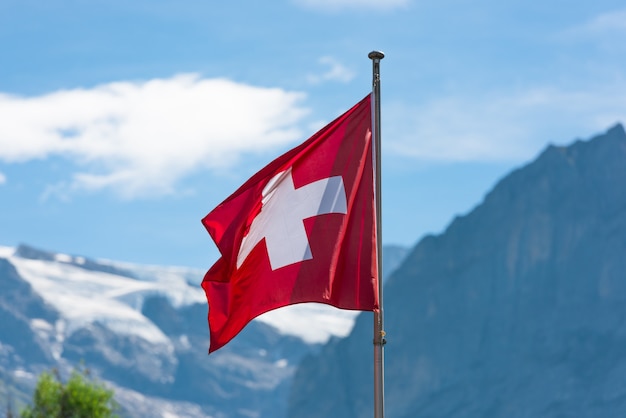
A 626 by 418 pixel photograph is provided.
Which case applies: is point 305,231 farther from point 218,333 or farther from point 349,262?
point 218,333

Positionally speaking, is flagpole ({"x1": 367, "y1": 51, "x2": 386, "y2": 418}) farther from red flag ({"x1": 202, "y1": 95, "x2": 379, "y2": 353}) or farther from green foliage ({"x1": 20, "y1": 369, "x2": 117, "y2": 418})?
green foliage ({"x1": 20, "y1": 369, "x2": 117, "y2": 418})

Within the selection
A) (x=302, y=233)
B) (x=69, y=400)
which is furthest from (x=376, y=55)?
(x=69, y=400)

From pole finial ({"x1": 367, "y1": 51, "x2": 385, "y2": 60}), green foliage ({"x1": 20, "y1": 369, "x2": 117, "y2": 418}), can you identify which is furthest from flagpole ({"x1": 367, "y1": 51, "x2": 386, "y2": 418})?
green foliage ({"x1": 20, "y1": 369, "x2": 117, "y2": 418})

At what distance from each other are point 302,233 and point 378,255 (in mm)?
1421

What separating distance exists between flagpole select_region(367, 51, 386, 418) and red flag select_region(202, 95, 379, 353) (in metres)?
0.13

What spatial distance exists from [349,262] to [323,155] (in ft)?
6.18

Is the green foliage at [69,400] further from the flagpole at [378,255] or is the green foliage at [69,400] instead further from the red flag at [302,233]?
the flagpole at [378,255]

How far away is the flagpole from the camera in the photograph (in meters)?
17.5

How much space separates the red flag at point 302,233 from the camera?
18516 millimetres

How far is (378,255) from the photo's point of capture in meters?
18.3

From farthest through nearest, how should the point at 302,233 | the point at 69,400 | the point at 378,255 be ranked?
the point at 69,400, the point at 302,233, the point at 378,255

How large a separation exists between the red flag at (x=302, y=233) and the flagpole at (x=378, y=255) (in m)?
0.13

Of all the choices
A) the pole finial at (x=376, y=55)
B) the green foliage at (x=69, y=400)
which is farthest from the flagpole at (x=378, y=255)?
the green foliage at (x=69, y=400)

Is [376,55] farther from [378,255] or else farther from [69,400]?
[69,400]
